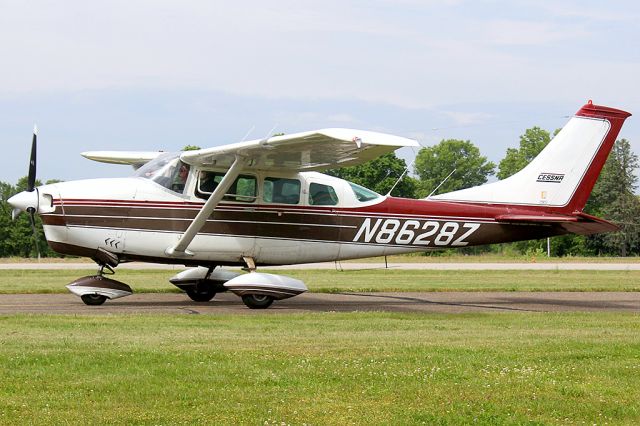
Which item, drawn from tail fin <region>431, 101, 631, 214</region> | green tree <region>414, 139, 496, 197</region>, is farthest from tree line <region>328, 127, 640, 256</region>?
tail fin <region>431, 101, 631, 214</region>

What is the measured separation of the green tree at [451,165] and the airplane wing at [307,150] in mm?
82386

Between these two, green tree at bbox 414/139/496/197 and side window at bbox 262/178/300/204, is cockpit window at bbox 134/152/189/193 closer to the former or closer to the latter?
side window at bbox 262/178/300/204

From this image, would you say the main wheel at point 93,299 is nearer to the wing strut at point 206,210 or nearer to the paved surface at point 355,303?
the paved surface at point 355,303

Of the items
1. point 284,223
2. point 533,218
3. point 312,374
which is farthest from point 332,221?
point 312,374

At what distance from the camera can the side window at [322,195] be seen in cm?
1744

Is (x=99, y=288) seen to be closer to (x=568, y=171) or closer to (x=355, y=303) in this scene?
(x=355, y=303)

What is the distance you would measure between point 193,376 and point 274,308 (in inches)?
332

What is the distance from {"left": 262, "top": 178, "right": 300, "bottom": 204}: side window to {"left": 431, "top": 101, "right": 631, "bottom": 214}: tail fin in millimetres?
3311

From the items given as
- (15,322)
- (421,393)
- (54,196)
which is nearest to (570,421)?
(421,393)

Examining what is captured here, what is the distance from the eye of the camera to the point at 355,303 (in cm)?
1803

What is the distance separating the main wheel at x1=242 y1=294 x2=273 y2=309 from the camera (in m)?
16.4

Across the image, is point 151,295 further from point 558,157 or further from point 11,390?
point 11,390

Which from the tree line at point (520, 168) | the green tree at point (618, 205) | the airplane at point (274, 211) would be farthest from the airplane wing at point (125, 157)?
the green tree at point (618, 205)

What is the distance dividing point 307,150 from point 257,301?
304 cm
